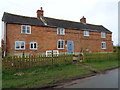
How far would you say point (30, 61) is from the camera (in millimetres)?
10922

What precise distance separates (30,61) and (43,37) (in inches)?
487

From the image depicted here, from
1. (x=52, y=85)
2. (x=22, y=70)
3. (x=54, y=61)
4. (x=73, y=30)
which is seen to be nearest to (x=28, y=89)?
(x=52, y=85)

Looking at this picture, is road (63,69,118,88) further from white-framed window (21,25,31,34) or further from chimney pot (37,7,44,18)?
chimney pot (37,7,44,18)

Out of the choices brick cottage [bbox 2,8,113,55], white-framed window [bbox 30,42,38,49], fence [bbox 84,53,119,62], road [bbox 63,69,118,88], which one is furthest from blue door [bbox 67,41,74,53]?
road [bbox 63,69,118,88]

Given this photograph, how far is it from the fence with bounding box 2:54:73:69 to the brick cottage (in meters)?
10.2

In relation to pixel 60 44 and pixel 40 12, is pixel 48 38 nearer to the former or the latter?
pixel 60 44

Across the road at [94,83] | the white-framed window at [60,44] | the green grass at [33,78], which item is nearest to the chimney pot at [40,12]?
the white-framed window at [60,44]

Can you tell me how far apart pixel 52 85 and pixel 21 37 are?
53.0ft

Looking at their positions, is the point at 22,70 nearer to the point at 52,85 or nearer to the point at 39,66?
the point at 39,66

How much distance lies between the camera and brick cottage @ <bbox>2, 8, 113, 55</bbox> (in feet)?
66.0

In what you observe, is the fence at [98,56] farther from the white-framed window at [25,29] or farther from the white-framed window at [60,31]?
the white-framed window at [25,29]

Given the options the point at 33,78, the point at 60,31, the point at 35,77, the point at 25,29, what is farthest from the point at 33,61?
the point at 60,31

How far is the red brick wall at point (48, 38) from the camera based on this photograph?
66.0 ft

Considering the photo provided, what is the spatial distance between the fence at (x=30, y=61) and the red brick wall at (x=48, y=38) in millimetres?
10299
